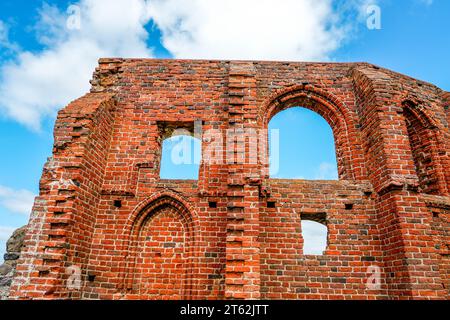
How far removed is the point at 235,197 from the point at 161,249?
187 cm

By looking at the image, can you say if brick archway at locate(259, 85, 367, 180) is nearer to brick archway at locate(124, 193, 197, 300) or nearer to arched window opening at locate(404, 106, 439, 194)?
arched window opening at locate(404, 106, 439, 194)

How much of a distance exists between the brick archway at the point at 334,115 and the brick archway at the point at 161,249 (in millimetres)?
2797

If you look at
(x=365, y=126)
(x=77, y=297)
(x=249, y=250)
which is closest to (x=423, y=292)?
(x=249, y=250)

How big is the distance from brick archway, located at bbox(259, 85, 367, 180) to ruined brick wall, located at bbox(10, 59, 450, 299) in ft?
0.10

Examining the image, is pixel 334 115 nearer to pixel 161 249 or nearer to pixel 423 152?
pixel 423 152

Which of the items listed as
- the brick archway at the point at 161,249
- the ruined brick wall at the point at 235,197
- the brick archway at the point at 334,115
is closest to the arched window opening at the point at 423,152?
the ruined brick wall at the point at 235,197

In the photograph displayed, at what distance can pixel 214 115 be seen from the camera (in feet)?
22.3

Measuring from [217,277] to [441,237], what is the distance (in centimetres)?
450

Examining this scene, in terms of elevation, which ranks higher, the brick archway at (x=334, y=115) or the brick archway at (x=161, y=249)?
the brick archway at (x=334, y=115)

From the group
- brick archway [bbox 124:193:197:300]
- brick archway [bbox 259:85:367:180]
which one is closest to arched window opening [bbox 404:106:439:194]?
brick archway [bbox 259:85:367:180]

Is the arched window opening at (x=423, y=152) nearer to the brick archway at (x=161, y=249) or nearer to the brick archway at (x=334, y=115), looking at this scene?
the brick archway at (x=334, y=115)

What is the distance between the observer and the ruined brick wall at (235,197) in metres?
5.10

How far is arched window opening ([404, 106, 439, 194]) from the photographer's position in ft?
22.1

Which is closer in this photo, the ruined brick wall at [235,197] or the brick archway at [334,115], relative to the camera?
the ruined brick wall at [235,197]
